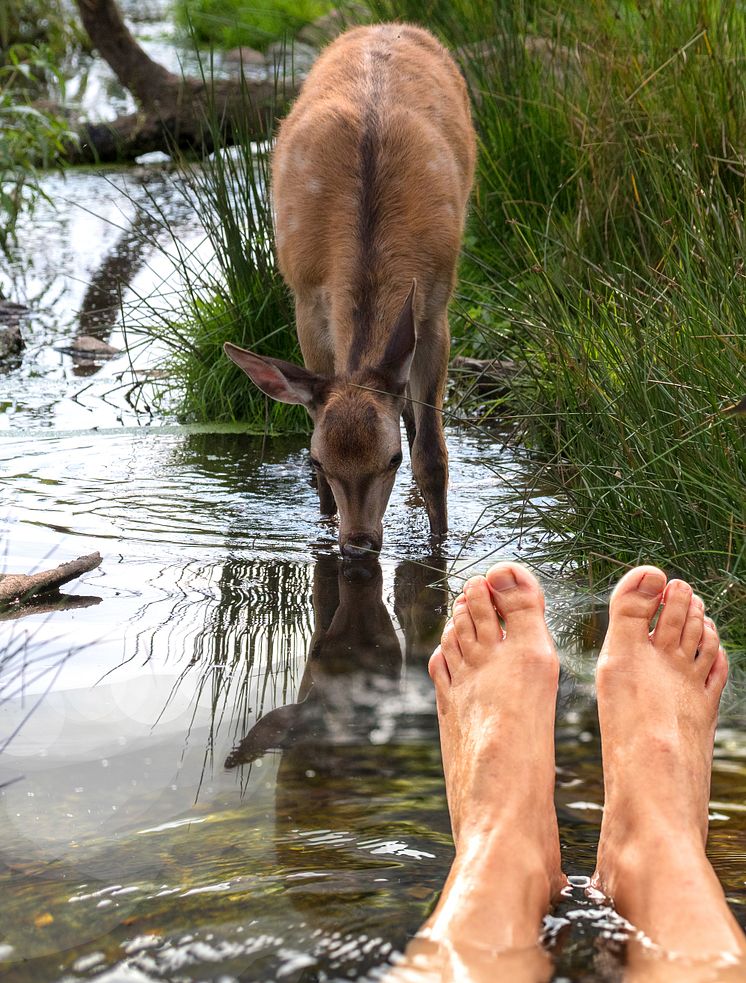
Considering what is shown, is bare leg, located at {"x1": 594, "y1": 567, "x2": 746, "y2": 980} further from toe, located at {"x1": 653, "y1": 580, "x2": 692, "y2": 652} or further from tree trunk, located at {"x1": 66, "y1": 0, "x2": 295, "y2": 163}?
tree trunk, located at {"x1": 66, "y1": 0, "x2": 295, "y2": 163}

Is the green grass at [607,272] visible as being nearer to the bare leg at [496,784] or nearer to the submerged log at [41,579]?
the bare leg at [496,784]

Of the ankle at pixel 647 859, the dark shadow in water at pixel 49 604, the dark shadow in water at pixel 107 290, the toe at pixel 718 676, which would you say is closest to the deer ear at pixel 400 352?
the dark shadow in water at pixel 49 604

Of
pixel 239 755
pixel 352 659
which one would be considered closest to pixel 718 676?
pixel 352 659

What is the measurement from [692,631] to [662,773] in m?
0.50

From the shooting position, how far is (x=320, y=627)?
4.24 m

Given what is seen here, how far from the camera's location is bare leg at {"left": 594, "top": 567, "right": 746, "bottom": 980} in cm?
259

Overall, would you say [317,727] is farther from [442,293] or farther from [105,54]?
[105,54]

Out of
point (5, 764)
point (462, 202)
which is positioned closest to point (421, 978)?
point (5, 764)

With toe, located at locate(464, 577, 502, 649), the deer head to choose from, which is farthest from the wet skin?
the deer head

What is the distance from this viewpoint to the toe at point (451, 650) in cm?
354

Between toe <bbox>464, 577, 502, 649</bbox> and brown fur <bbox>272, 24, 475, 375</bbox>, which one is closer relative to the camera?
toe <bbox>464, 577, 502, 649</bbox>

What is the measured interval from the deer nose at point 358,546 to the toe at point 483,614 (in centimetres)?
113

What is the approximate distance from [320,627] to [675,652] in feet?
4.19

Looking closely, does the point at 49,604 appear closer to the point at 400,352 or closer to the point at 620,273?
the point at 400,352
